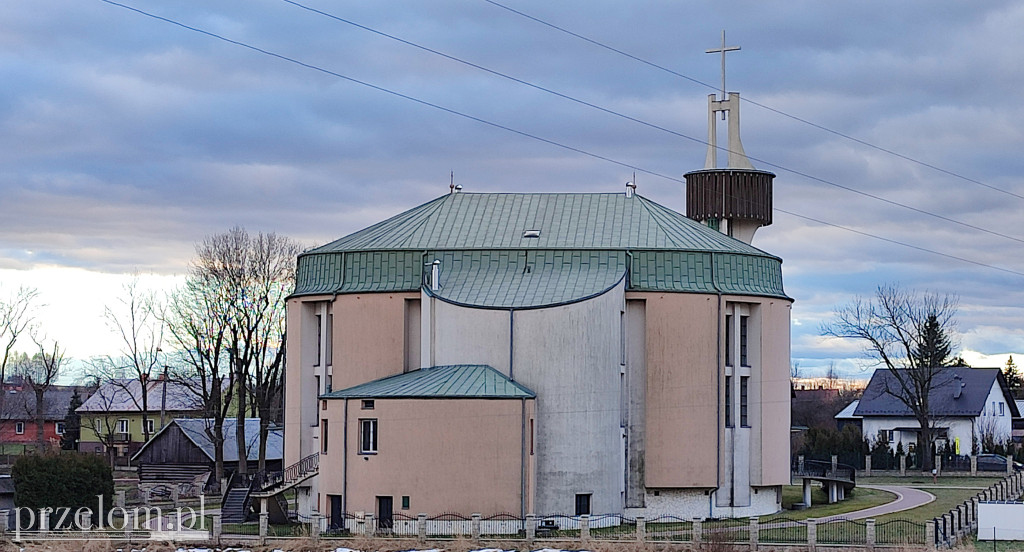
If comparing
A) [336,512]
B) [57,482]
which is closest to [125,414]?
[57,482]

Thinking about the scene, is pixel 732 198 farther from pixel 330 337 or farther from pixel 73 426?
pixel 73 426

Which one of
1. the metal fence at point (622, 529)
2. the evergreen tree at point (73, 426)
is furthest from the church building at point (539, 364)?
the evergreen tree at point (73, 426)

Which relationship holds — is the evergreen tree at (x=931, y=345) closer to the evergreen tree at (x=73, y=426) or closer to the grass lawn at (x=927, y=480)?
the grass lawn at (x=927, y=480)

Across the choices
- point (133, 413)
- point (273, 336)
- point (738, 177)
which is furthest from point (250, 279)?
point (133, 413)

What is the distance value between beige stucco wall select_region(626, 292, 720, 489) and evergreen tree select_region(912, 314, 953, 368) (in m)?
34.1

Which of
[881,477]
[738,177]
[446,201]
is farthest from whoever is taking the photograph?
[881,477]

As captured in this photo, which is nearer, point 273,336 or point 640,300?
point 640,300

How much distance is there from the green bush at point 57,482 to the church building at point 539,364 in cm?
783

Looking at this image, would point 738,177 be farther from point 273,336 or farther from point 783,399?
point 273,336

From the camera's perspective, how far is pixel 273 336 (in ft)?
231

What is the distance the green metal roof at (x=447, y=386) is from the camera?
48719 mm

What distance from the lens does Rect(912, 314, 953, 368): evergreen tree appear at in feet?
277

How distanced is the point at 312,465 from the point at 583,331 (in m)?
12.4

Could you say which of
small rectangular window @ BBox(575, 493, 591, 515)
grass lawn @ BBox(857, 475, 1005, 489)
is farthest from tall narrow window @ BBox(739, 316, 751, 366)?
grass lawn @ BBox(857, 475, 1005, 489)
